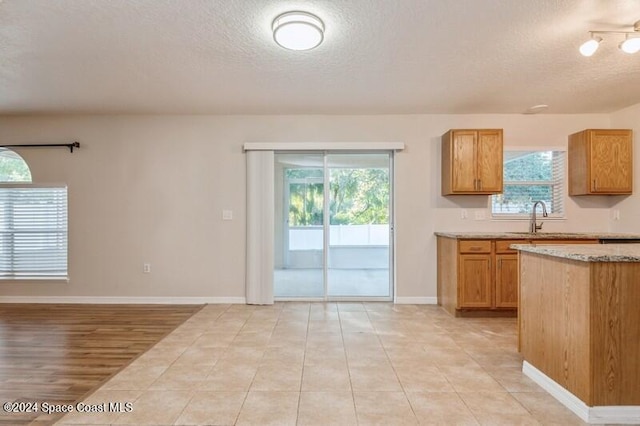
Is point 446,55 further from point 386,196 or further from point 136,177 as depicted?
point 136,177

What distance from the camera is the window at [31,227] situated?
14.9ft

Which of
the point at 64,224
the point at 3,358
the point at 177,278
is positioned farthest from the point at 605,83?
the point at 64,224

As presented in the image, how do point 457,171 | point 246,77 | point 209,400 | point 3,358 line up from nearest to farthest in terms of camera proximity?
point 209,400
point 3,358
point 246,77
point 457,171

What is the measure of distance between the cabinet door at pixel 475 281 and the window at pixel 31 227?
4.97 meters

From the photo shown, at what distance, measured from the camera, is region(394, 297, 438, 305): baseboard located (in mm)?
4461

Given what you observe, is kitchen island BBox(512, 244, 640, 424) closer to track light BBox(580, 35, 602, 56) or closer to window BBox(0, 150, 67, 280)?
track light BBox(580, 35, 602, 56)

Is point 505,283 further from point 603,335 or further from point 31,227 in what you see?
point 31,227

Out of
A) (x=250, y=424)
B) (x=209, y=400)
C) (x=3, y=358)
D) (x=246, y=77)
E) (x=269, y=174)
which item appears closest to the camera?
(x=250, y=424)

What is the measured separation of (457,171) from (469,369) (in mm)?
2308

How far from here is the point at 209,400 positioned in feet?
7.02

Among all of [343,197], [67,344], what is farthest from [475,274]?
[67,344]

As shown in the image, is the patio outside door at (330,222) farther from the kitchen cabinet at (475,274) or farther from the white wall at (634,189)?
the white wall at (634,189)

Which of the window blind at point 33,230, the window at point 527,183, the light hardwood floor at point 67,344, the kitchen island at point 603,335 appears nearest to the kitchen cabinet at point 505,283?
the window at point 527,183

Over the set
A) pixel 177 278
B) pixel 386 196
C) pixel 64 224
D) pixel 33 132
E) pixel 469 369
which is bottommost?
pixel 469 369
